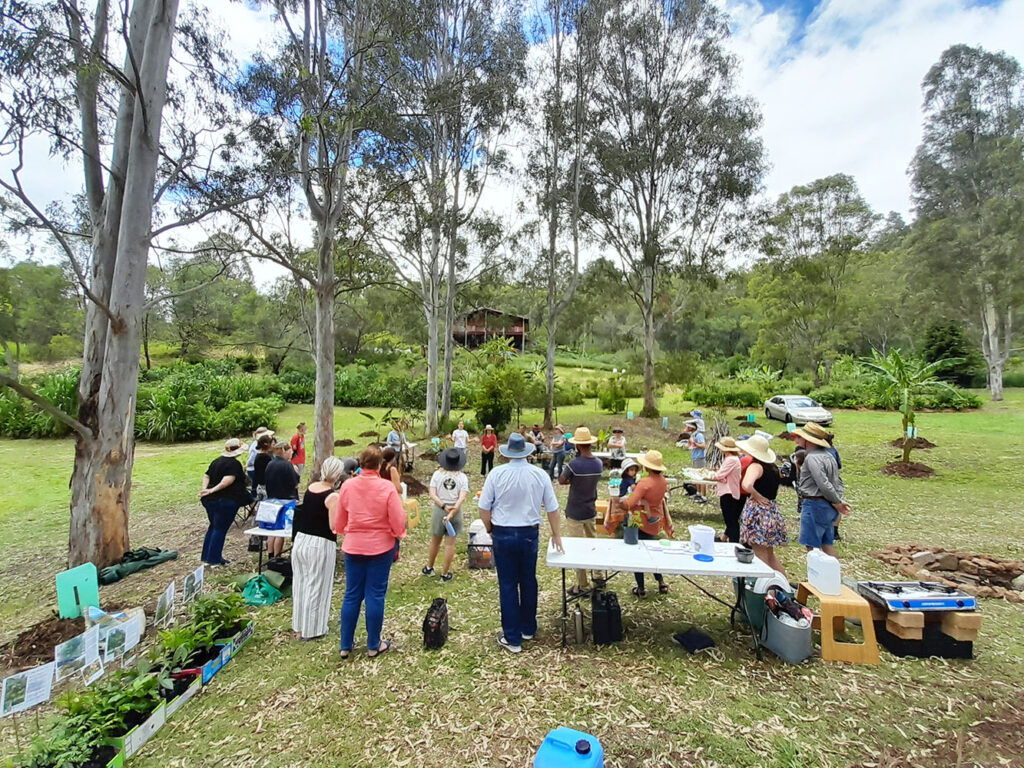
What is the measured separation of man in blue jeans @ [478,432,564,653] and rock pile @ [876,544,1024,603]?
4256mm

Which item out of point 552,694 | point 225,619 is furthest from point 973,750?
point 225,619

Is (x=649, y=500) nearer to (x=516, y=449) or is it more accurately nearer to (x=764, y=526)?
(x=764, y=526)

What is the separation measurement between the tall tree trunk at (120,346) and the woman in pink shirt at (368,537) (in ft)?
12.3

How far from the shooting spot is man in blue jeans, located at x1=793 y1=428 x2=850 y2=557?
4.70 metres

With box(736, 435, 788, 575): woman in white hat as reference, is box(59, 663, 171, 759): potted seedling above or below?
below

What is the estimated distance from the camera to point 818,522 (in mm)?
4852

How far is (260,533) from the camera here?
5180mm

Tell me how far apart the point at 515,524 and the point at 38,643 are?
4.26 meters

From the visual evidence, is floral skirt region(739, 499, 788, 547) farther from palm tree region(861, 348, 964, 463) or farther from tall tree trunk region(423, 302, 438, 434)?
tall tree trunk region(423, 302, 438, 434)

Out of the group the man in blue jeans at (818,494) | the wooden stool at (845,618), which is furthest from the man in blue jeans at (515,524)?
Answer: the man in blue jeans at (818,494)

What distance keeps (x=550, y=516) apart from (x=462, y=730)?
4.87ft

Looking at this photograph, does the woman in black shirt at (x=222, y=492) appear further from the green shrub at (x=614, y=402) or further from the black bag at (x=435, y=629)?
the green shrub at (x=614, y=402)

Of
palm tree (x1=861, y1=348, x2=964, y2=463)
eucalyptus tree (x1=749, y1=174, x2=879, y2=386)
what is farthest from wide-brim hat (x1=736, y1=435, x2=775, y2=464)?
eucalyptus tree (x1=749, y1=174, x2=879, y2=386)

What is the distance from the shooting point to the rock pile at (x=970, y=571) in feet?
16.5
